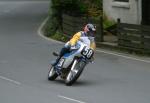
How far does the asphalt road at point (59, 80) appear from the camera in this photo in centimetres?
1545

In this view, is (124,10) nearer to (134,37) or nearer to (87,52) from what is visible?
(134,37)

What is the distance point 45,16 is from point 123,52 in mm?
18869

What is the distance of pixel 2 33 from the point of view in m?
33.8

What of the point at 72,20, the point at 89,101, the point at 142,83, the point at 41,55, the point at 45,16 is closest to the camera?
the point at 89,101

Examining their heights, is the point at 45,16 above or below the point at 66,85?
below

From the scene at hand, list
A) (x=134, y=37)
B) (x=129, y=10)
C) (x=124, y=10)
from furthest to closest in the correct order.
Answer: (x=124, y=10), (x=129, y=10), (x=134, y=37)

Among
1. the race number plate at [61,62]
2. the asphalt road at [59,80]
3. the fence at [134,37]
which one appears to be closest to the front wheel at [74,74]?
the asphalt road at [59,80]

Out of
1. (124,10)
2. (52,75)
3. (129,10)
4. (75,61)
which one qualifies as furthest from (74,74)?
(124,10)

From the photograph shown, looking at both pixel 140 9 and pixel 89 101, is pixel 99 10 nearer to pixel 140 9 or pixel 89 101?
pixel 140 9

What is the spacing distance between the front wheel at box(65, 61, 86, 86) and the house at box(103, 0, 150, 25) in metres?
11.5

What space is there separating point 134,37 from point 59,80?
711 centimetres

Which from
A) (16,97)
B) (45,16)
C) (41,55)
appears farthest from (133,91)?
(45,16)

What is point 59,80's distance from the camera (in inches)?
Answer: 717

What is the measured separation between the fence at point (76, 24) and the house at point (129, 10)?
7.58 ft
